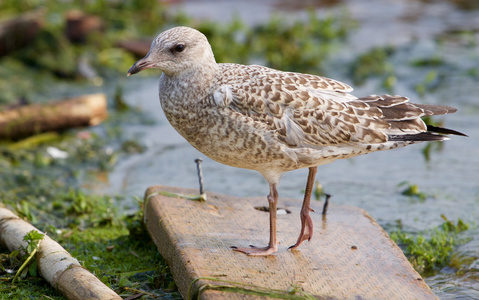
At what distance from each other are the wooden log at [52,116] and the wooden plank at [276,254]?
306cm

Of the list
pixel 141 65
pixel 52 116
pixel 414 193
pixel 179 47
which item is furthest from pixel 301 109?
pixel 52 116

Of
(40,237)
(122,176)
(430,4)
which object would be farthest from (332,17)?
(40,237)

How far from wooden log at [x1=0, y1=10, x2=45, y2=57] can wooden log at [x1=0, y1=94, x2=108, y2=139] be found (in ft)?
8.68

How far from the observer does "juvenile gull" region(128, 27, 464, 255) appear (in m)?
4.75

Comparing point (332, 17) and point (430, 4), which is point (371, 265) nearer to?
point (332, 17)

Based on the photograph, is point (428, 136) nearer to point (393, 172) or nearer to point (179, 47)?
point (179, 47)

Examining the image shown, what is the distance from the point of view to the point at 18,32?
419 inches

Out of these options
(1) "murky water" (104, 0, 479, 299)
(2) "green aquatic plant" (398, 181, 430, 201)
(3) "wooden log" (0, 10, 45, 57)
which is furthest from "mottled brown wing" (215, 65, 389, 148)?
(3) "wooden log" (0, 10, 45, 57)

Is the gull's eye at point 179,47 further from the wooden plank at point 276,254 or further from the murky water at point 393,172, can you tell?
the murky water at point 393,172

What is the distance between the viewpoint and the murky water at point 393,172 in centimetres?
644

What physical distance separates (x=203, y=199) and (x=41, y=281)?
153 cm

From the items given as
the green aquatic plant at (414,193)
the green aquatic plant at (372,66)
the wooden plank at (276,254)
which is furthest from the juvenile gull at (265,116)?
the green aquatic plant at (372,66)

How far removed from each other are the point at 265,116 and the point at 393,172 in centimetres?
334

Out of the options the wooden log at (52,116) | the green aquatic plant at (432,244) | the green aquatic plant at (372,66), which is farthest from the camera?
the green aquatic plant at (372,66)
